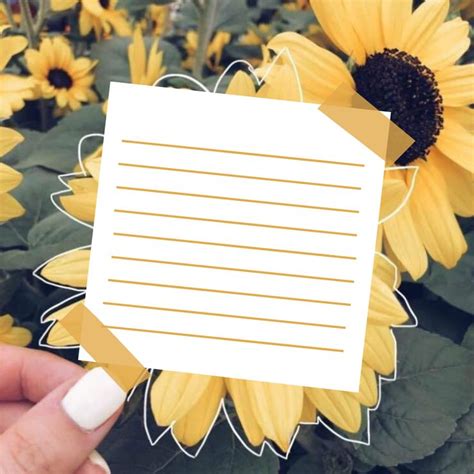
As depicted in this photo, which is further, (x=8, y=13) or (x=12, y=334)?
(x=8, y=13)

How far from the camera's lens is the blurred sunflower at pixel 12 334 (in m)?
0.60

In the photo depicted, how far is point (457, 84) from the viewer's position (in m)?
0.51

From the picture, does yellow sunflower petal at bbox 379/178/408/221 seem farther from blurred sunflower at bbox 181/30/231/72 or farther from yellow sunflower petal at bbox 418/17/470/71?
blurred sunflower at bbox 181/30/231/72

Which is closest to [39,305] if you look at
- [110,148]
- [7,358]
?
[7,358]

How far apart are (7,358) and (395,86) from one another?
323mm

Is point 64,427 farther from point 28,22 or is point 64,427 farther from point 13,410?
point 28,22

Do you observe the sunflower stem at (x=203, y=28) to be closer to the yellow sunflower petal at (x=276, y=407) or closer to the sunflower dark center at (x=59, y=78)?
the sunflower dark center at (x=59, y=78)

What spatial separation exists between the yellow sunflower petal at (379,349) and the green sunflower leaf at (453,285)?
0.51ft

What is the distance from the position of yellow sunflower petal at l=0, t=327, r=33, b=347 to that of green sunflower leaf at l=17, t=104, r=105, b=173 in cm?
16

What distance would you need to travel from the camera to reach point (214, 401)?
457 mm

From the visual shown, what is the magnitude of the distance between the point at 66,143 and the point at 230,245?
1.10 ft

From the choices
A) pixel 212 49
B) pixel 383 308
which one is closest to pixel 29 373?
pixel 383 308

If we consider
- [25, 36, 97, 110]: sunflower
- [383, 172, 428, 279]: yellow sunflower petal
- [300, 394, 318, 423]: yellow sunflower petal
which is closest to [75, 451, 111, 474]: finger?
[300, 394, 318, 423]: yellow sunflower petal

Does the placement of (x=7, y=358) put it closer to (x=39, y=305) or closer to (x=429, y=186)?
(x=39, y=305)
